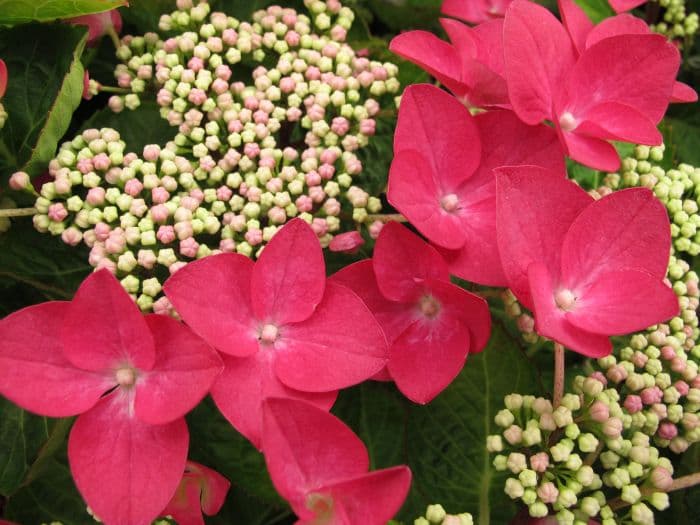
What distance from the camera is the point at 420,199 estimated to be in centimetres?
67

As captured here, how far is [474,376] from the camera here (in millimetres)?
813

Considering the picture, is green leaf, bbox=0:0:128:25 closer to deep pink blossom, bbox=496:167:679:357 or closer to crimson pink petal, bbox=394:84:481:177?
crimson pink petal, bbox=394:84:481:177

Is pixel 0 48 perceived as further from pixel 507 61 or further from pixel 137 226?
pixel 507 61

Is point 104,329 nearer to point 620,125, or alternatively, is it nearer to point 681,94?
point 620,125

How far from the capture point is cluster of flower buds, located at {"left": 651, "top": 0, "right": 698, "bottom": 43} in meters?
1.12

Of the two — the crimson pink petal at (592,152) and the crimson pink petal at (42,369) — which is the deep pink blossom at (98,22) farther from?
the crimson pink petal at (592,152)

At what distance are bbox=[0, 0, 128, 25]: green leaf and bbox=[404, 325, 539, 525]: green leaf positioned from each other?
559 millimetres

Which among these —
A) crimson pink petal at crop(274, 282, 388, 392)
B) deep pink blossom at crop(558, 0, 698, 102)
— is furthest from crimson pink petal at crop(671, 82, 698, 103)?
crimson pink petal at crop(274, 282, 388, 392)

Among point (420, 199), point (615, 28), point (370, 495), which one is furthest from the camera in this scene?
point (615, 28)

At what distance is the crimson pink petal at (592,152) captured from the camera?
0.70 m

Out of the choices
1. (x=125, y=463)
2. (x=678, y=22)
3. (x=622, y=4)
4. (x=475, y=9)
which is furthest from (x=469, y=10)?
(x=125, y=463)

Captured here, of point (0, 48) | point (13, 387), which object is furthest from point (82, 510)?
point (0, 48)

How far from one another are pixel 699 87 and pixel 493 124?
66 cm

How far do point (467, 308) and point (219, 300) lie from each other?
234 mm
